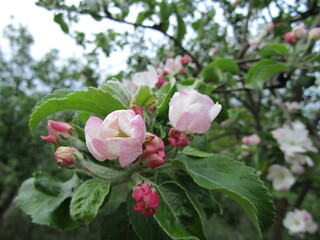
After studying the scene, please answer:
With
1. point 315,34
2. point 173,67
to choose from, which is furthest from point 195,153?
point 315,34

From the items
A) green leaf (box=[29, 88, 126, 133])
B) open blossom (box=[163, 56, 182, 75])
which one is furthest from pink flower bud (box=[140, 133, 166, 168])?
open blossom (box=[163, 56, 182, 75])

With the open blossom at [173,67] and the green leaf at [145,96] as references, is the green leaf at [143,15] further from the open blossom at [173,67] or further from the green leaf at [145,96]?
the green leaf at [145,96]

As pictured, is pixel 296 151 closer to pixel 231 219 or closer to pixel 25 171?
pixel 25 171

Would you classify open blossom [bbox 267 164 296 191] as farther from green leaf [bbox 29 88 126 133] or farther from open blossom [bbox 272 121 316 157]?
green leaf [bbox 29 88 126 133]

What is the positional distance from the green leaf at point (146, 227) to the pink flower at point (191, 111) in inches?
11.1

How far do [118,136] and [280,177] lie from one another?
1.62m

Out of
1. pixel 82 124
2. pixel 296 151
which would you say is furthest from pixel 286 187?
pixel 82 124

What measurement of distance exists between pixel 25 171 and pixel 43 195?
5.66 m

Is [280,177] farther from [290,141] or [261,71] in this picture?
[261,71]

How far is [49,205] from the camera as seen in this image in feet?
2.87

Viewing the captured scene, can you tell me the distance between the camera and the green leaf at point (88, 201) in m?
0.59

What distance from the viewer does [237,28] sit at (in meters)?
2.45

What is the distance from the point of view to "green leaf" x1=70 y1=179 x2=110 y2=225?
1.93ft

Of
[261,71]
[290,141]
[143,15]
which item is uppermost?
[143,15]
